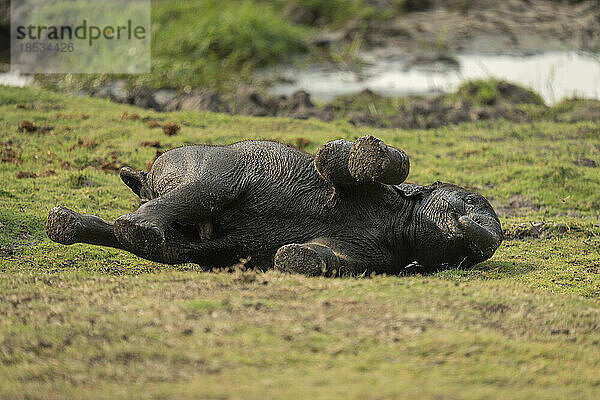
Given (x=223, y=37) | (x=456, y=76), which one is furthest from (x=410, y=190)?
(x=223, y=37)

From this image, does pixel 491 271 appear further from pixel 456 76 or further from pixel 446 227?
pixel 456 76

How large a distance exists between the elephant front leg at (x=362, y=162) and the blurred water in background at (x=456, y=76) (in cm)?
1236

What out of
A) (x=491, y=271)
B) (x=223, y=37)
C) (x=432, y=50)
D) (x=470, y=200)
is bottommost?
(x=491, y=271)

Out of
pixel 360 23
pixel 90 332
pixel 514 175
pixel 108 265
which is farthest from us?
pixel 360 23

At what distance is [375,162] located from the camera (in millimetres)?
5816

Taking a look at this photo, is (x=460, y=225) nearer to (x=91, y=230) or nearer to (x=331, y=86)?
(x=91, y=230)

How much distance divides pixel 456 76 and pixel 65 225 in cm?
1496

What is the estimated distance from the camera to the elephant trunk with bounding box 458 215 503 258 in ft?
19.9

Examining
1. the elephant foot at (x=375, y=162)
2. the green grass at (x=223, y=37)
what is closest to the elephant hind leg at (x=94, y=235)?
the elephant foot at (x=375, y=162)

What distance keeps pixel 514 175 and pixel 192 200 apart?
19.5 feet

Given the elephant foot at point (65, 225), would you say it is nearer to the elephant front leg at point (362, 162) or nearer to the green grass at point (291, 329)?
the green grass at point (291, 329)

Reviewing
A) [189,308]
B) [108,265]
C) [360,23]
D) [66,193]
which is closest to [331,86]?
[360,23]

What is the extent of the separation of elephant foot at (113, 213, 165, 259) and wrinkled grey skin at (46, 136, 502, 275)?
11 centimetres

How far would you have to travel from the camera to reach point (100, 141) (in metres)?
11.7
